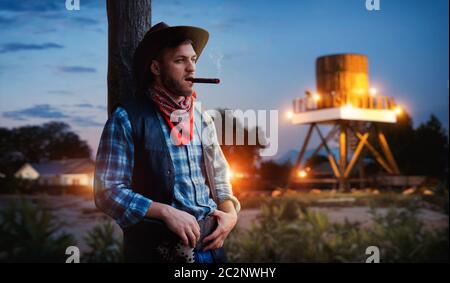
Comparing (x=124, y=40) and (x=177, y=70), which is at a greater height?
(x=124, y=40)

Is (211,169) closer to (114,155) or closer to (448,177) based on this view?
(114,155)

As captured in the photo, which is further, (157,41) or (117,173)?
(157,41)

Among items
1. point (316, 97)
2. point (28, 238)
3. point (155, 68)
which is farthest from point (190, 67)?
point (316, 97)

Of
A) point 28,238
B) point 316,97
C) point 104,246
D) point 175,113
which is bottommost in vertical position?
point 104,246

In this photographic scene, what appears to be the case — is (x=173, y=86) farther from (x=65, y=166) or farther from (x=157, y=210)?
(x=65, y=166)

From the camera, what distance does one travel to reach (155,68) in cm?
289

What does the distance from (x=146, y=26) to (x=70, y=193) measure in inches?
186

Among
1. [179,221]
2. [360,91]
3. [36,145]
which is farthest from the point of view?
[360,91]

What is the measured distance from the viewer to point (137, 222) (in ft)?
9.12

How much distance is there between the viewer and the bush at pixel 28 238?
5.04 metres

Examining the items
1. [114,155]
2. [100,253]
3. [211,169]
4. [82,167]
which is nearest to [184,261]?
[211,169]

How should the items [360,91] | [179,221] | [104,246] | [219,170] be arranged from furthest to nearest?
1. [360,91]
2. [104,246]
3. [219,170]
4. [179,221]

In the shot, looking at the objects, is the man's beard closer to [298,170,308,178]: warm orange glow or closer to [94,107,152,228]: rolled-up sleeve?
[94,107,152,228]: rolled-up sleeve

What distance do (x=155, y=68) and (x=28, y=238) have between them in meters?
2.97
